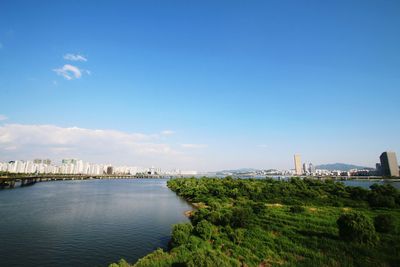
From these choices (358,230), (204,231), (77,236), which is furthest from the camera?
(77,236)

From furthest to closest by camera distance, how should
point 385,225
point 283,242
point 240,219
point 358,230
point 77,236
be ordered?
point 77,236, point 240,219, point 385,225, point 283,242, point 358,230

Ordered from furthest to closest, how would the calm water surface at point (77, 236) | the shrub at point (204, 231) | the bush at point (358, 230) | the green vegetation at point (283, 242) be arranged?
the shrub at point (204, 231) → the calm water surface at point (77, 236) → the bush at point (358, 230) → the green vegetation at point (283, 242)

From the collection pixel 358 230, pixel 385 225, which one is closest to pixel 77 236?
pixel 358 230

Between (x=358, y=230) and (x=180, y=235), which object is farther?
(x=180, y=235)

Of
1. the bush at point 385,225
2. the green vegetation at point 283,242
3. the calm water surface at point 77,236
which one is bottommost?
the calm water surface at point 77,236

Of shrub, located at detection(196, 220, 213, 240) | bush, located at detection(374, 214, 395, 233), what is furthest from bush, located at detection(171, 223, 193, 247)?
bush, located at detection(374, 214, 395, 233)

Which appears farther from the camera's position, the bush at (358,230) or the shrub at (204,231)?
the shrub at (204,231)

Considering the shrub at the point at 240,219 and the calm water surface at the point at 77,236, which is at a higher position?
the shrub at the point at 240,219

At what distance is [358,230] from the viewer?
62.2 feet

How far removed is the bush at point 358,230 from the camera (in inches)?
750

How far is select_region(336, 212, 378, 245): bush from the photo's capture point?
19062 millimetres

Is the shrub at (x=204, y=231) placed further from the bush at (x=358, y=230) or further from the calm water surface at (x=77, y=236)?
the bush at (x=358, y=230)

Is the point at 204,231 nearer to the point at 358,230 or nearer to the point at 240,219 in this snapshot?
the point at 240,219

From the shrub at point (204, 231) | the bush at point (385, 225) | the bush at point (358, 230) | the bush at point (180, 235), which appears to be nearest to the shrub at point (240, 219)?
the shrub at point (204, 231)
